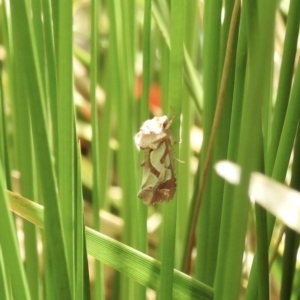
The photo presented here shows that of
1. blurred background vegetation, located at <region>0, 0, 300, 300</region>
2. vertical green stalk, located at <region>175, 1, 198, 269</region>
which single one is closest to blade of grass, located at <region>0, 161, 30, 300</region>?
blurred background vegetation, located at <region>0, 0, 300, 300</region>

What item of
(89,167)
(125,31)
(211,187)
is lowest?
(89,167)

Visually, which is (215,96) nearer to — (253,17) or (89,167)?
(253,17)

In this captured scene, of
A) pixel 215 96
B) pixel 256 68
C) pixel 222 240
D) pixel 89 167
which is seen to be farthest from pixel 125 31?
pixel 89 167

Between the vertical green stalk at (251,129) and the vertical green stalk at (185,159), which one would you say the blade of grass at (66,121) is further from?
the vertical green stalk at (185,159)

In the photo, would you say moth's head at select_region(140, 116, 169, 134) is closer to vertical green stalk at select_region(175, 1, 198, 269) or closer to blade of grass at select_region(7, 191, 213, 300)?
blade of grass at select_region(7, 191, 213, 300)

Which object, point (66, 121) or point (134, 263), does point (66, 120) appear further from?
point (134, 263)
